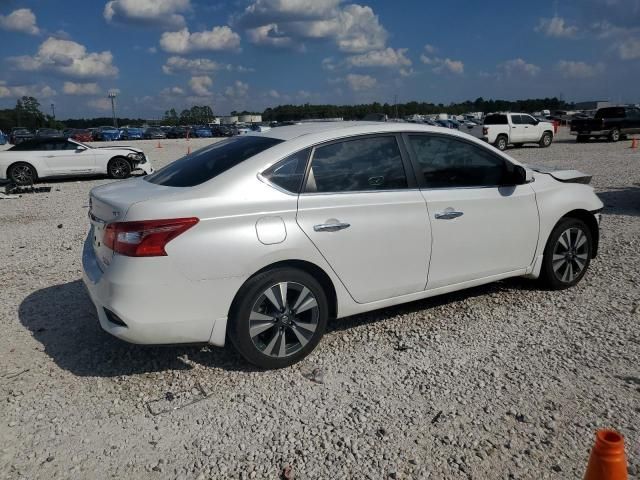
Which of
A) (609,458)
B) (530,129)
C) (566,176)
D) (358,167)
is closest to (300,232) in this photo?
(358,167)

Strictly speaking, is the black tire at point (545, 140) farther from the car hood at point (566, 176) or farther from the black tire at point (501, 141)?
the car hood at point (566, 176)

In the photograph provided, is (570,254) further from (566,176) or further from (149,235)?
(149,235)

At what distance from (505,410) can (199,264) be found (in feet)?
6.79

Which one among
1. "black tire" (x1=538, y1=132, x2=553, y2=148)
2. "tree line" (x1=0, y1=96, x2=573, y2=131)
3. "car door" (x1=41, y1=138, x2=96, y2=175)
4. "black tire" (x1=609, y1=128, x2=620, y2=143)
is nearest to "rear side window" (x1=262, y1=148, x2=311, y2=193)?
"car door" (x1=41, y1=138, x2=96, y2=175)

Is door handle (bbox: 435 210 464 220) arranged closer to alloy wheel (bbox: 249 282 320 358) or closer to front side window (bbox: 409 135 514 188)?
front side window (bbox: 409 135 514 188)

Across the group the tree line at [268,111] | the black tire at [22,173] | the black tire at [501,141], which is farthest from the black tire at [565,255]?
the tree line at [268,111]

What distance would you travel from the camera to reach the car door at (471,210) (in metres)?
4.22

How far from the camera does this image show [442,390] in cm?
345

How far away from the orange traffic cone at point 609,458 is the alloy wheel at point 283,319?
6.80 feet

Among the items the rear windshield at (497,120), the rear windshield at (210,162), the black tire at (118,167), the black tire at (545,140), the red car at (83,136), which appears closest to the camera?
the rear windshield at (210,162)

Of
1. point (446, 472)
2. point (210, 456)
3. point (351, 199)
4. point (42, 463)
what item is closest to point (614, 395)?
point (446, 472)

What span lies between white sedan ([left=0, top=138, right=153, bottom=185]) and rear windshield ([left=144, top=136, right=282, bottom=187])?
12326 mm

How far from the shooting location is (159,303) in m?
3.31

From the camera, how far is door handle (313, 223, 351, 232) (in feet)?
12.0
